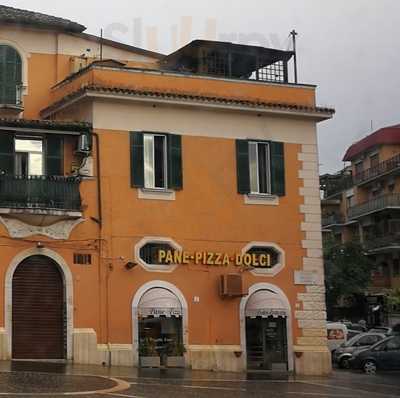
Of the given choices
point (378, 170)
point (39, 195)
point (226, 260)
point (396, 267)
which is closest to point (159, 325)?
point (226, 260)

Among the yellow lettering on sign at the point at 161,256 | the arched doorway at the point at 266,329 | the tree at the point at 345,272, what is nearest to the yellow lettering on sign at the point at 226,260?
the arched doorway at the point at 266,329

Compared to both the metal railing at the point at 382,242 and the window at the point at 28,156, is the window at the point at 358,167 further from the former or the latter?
the window at the point at 28,156

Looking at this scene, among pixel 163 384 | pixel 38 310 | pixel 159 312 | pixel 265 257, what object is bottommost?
pixel 163 384

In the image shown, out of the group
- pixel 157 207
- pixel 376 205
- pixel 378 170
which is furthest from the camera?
pixel 378 170

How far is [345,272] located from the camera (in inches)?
2370

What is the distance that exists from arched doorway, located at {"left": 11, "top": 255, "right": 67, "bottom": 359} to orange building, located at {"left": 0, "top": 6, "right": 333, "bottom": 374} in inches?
1.6

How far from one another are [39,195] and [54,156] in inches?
61.9

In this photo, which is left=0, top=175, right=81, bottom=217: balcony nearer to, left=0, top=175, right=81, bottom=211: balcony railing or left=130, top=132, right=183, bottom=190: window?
left=0, top=175, right=81, bottom=211: balcony railing

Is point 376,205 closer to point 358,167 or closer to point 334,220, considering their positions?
point 358,167

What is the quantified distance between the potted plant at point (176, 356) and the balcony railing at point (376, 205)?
4118cm

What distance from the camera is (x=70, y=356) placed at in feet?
83.5

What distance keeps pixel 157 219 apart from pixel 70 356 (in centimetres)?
479

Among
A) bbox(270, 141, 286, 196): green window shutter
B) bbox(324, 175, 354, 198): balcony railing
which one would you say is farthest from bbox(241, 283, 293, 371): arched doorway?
bbox(324, 175, 354, 198): balcony railing

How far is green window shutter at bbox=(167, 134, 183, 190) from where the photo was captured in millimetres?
27641
